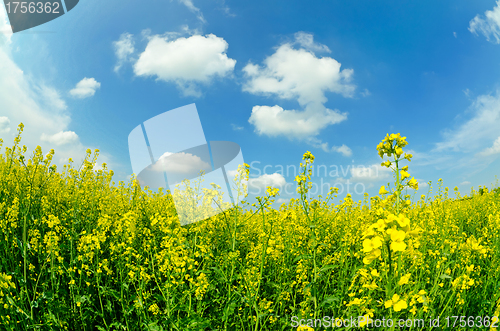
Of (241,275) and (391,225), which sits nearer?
(391,225)

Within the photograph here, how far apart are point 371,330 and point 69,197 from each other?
4.80 meters

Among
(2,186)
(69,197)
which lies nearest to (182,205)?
(69,197)

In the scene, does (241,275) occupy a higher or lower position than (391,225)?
lower

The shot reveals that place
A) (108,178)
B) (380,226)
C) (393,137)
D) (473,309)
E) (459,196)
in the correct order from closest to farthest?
1. (380,226)
2. (393,137)
3. (473,309)
4. (108,178)
5. (459,196)

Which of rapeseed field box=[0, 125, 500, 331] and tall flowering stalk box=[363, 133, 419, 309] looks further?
rapeseed field box=[0, 125, 500, 331]

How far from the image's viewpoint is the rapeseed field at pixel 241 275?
210 cm

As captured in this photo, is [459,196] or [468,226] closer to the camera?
[468,226]

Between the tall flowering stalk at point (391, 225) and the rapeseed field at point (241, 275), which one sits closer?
the tall flowering stalk at point (391, 225)

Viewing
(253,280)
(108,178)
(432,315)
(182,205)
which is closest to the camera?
(432,315)

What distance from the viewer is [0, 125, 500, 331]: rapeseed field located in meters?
2.10

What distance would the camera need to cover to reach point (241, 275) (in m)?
2.57

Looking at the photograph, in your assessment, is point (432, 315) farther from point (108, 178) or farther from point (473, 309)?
point (108, 178)

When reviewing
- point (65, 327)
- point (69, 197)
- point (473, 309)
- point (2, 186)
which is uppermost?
point (2, 186)

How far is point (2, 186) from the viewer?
185 inches
